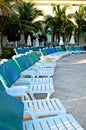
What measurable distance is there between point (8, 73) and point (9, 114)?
3.31 metres

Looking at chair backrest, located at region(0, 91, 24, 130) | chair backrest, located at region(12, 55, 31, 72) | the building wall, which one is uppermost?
the building wall

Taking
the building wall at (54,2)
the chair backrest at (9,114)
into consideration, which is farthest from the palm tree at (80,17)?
the chair backrest at (9,114)

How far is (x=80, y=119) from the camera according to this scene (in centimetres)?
579

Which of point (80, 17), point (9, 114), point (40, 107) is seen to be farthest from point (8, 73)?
point (80, 17)

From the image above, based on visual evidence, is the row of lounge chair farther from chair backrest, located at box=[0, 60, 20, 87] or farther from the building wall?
the building wall

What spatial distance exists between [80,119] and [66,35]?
33714mm

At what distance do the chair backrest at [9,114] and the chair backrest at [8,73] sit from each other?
7.44ft

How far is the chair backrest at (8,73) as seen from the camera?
20.5 feet

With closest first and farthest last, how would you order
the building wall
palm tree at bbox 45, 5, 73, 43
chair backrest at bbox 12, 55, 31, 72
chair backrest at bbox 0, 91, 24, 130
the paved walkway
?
chair backrest at bbox 0, 91, 24, 130
the paved walkway
chair backrest at bbox 12, 55, 31, 72
palm tree at bbox 45, 5, 73, 43
the building wall

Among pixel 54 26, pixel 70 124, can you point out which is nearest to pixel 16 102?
pixel 70 124

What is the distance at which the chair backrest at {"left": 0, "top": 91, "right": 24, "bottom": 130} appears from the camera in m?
3.27

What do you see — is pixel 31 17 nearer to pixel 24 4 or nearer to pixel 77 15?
pixel 24 4

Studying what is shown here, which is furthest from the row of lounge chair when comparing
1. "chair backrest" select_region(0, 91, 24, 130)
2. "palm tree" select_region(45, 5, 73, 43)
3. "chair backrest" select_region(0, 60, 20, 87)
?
"palm tree" select_region(45, 5, 73, 43)

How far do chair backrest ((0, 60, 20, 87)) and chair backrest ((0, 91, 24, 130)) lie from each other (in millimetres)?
2268
